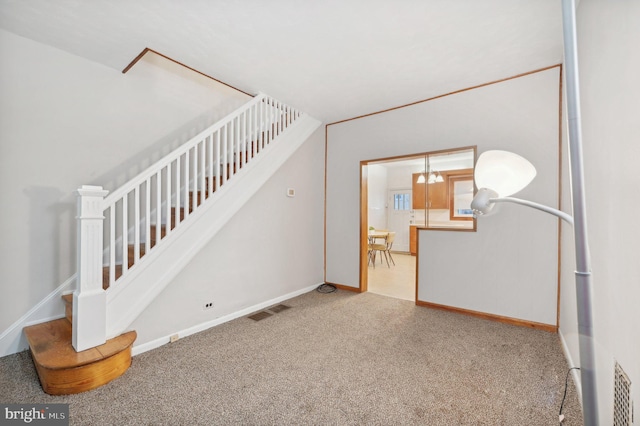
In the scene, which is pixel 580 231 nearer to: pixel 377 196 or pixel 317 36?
pixel 317 36

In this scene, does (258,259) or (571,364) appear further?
(258,259)

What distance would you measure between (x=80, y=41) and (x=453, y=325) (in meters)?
4.41

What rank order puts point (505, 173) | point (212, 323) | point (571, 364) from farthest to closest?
point (212, 323), point (571, 364), point (505, 173)

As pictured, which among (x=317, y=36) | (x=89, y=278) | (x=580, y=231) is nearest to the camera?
(x=580, y=231)

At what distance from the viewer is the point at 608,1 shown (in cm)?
135

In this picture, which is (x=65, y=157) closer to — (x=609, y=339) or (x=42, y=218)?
(x=42, y=218)

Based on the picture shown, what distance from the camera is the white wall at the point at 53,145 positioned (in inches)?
87.6

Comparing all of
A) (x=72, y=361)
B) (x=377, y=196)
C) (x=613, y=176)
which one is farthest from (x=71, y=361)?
(x=377, y=196)

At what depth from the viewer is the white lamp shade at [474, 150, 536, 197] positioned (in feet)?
3.30

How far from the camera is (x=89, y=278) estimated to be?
76.8 inches

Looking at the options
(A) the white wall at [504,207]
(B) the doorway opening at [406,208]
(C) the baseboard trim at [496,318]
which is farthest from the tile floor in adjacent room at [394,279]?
(A) the white wall at [504,207]

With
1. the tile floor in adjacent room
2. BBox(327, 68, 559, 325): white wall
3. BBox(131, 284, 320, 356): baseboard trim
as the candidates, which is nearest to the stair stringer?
BBox(131, 284, 320, 356): baseboard trim

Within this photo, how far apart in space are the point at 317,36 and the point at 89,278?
8.35ft

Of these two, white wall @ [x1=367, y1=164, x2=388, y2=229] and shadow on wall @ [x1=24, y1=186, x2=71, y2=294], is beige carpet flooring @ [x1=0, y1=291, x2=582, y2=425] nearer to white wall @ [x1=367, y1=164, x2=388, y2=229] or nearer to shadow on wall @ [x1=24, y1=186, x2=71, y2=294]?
shadow on wall @ [x1=24, y1=186, x2=71, y2=294]
